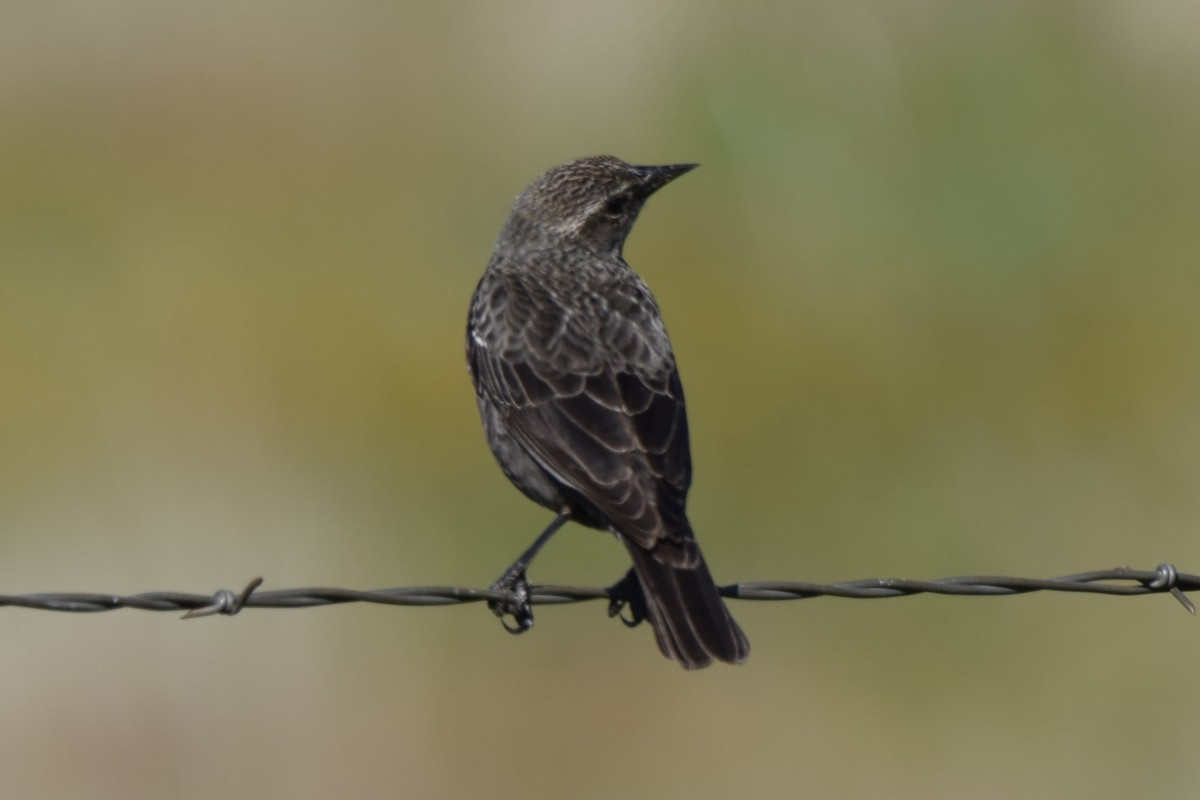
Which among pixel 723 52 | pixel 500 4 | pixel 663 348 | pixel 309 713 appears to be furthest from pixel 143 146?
pixel 663 348

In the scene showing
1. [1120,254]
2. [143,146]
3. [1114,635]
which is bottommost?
[1114,635]

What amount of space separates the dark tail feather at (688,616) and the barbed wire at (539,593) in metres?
0.08

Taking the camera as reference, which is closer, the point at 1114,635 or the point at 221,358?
the point at 1114,635

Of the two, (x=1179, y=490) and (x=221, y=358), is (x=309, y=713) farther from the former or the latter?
(x=1179, y=490)

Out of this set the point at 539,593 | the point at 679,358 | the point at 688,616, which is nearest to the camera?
the point at 539,593

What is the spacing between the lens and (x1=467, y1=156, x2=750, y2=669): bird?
6.41 meters

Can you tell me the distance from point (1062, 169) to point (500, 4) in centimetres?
537

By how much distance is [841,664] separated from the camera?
11562 mm

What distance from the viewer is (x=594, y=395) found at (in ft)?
23.0

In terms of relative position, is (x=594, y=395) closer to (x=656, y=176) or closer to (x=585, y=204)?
(x=585, y=204)

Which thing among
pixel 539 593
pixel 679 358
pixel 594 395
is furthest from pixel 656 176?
pixel 679 358

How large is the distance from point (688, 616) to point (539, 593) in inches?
23.4

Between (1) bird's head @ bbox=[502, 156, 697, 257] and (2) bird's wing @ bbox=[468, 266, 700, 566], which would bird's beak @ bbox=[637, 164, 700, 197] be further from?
(2) bird's wing @ bbox=[468, 266, 700, 566]

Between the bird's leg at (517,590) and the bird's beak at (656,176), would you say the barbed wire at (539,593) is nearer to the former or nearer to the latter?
the bird's leg at (517,590)
